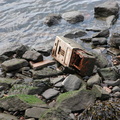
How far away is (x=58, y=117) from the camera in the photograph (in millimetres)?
4582

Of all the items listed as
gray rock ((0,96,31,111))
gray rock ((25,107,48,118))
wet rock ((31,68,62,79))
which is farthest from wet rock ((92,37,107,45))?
gray rock ((25,107,48,118))

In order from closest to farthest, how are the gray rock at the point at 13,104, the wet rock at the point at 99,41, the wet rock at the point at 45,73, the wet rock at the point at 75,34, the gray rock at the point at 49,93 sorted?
1. the gray rock at the point at 13,104
2. the gray rock at the point at 49,93
3. the wet rock at the point at 45,73
4. the wet rock at the point at 99,41
5. the wet rock at the point at 75,34

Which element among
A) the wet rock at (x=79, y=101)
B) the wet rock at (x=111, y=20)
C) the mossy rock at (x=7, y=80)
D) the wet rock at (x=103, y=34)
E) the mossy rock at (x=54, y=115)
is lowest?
the wet rock at (x=111, y=20)

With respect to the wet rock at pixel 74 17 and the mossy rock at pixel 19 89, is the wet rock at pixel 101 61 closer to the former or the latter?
the mossy rock at pixel 19 89

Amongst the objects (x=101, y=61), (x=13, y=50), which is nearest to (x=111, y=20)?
(x=101, y=61)

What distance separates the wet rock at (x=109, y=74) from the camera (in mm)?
6731

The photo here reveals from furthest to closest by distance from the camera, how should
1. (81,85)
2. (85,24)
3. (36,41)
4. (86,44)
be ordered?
(85,24) < (36,41) < (86,44) < (81,85)

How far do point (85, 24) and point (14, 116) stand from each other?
668 centimetres

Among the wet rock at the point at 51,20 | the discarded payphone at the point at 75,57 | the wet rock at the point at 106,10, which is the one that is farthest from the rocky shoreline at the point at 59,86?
the wet rock at the point at 106,10

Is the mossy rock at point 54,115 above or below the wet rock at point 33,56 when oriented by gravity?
above

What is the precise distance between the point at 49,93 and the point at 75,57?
1406mm

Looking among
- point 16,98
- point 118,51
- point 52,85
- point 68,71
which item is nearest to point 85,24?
point 118,51

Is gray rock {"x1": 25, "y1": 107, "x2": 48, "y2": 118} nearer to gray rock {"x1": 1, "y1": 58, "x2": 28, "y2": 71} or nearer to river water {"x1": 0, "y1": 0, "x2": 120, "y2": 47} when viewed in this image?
gray rock {"x1": 1, "y1": 58, "x2": 28, "y2": 71}

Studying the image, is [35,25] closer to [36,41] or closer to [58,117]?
[36,41]
